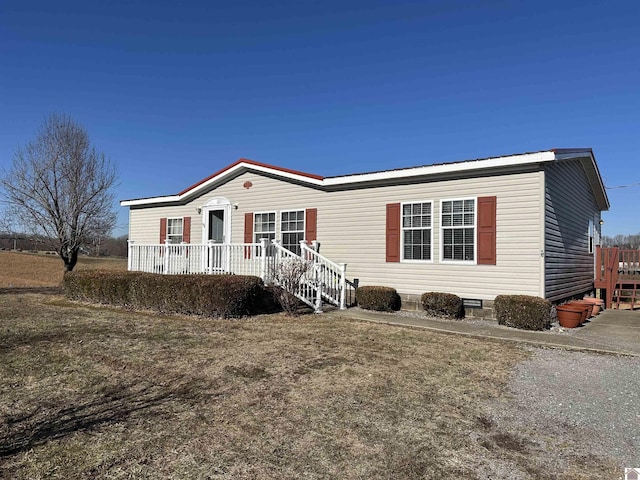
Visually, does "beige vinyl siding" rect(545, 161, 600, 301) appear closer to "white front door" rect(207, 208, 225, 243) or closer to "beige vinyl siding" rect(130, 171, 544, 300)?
"beige vinyl siding" rect(130, 171, 544, 300)

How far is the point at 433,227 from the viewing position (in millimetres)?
10211

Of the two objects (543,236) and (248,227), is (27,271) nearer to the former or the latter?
(248,227)

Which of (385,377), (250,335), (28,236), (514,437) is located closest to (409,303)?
(250,335)

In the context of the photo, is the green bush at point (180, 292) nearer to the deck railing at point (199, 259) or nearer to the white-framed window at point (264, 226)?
the deck railing at point (199, 259)

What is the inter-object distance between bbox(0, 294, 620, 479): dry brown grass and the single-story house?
286 cm

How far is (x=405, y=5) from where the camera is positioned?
12.0 metres

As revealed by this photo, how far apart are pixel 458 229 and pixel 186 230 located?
9794 millimetres

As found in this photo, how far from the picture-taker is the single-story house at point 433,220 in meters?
9.12

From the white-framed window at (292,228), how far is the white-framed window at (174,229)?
15.7 feet

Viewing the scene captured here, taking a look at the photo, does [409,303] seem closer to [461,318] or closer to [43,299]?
[461,318]

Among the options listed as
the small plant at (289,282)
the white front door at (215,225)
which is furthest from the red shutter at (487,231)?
the white front door at (215,225)

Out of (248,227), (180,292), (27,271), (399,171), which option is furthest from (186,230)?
(27,271)

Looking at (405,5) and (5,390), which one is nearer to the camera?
(5,390)

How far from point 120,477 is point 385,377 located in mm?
3117
